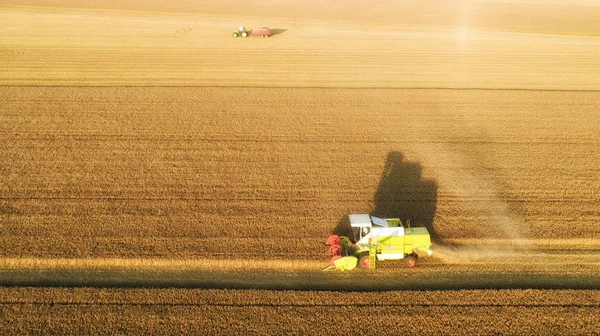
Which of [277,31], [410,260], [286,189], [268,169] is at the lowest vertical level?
[410,260]

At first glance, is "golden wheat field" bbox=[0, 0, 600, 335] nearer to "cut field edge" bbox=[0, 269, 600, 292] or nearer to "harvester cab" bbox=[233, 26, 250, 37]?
"cut field edge" bbox=[0, 269, 600, 292]

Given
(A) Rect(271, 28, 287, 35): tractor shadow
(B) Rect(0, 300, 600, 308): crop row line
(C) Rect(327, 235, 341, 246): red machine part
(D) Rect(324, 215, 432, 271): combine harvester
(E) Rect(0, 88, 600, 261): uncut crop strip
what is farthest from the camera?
(A) Rect(271, 28, 287, 35): tractor shadow

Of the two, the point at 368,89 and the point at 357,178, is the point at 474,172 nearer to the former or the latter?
the point at 357,178

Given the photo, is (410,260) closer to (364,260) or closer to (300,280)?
(364,260)

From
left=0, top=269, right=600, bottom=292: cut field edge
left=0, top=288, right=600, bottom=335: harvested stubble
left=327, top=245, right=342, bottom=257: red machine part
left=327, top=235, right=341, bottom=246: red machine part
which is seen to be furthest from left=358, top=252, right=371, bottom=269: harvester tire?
left=0, top=288, right=600, bottom=335: harvested stubble

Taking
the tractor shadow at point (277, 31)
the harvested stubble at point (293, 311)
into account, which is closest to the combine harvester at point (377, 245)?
the harvested stubble at point (293, 311)

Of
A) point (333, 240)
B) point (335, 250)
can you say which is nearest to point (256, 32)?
point (333, 240)

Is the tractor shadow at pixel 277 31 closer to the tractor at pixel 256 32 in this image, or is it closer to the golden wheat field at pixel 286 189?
the tractor at pixel 256 32

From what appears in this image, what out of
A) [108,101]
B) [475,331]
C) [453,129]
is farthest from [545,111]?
[108,101]
